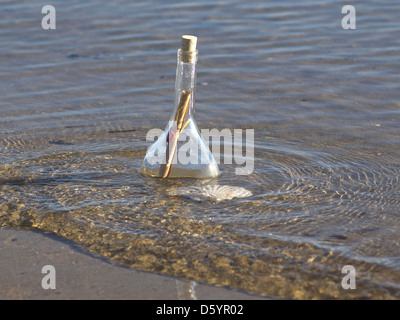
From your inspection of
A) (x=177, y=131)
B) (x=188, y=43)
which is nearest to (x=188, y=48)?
(x=188, y=43)

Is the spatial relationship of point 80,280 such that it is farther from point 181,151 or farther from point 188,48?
point 188,48

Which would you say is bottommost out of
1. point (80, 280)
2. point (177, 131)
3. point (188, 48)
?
point (80, 280)

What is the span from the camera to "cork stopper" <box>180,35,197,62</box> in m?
3.07

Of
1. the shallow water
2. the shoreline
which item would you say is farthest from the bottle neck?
the shoreline

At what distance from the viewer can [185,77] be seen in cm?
319

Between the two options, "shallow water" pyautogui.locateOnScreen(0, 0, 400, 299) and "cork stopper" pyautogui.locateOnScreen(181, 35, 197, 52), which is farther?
"cork stopper" pyautogui.locateOnScreen(181, 35, 197, 52)

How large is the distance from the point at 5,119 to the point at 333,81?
260 cm

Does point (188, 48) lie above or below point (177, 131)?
above

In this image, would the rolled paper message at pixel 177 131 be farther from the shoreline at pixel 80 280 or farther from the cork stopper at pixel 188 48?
the shoreline at pixel 80 280

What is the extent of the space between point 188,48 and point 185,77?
160 mm

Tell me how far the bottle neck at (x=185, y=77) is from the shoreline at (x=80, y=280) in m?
0.96

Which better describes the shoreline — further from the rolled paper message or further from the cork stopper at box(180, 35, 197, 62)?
the cork stopper at box(180, 35, 197, 62)

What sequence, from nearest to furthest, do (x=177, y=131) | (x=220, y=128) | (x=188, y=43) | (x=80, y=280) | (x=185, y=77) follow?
(x=80, y=280) < (x=188, y=43) < (x=185, y=77) < (x=177, y=131) < (x=220, y=128)

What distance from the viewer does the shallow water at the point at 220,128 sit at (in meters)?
2.68
